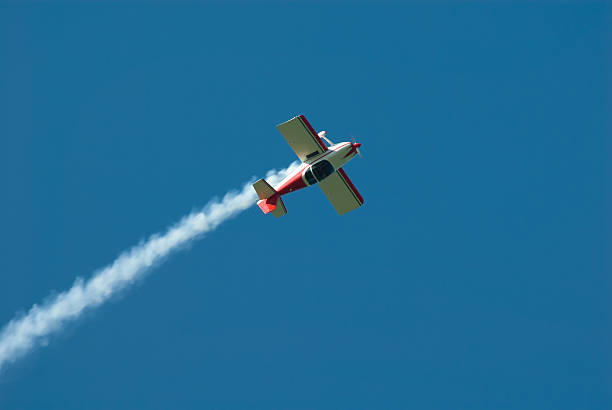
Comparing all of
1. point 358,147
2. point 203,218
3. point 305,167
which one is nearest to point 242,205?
point 203,218

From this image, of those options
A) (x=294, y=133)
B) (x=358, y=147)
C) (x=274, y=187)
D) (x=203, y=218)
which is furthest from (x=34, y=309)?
(x=358, y=147)

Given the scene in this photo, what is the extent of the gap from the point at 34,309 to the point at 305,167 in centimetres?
2008

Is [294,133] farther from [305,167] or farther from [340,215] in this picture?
[340,215]

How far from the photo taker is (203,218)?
1998 inches

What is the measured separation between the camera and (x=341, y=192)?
156 feet

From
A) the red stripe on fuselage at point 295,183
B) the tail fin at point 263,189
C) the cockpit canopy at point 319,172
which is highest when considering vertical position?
the tail fin at point 263,189

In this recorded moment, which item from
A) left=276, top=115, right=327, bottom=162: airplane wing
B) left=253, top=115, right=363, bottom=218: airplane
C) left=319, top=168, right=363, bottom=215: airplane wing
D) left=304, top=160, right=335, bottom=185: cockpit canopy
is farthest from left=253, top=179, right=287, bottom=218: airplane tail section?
left=276, top=115, right=327, bottom=162: airplane wing

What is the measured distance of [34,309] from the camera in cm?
4853

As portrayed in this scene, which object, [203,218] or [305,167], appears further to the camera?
[203,218]

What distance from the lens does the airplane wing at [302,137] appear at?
45.0 meters

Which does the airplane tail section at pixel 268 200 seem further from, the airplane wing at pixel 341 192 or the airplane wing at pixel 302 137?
the airplane wing at pixel 302 137

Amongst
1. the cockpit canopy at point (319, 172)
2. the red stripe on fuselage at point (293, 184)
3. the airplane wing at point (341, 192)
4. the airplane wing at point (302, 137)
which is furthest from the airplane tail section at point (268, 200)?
the airplane wing at point (302, 137)

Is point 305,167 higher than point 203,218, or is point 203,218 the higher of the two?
point 203,218

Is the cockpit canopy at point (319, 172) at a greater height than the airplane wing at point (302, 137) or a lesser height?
lesser
